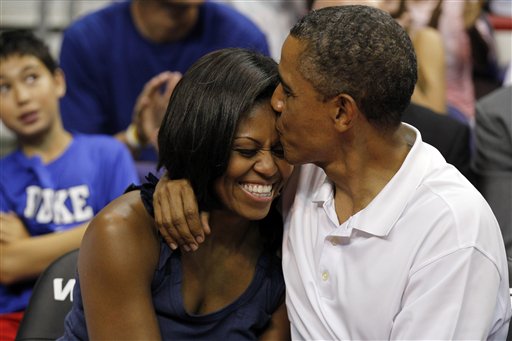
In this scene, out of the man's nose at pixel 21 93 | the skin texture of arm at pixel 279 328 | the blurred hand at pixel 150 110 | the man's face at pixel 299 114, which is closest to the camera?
the man's face at pixel 299 114

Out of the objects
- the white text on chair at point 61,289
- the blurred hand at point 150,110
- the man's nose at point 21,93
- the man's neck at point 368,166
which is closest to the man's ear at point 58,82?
the man's nose at point 21,93

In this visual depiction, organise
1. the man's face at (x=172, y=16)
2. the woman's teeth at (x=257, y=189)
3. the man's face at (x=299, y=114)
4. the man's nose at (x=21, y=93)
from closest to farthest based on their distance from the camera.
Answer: the man's face at (x=299, y=114) → the woman's teeth at (x=257, y=189) → the man's nose at (x=21, y=93) → the man's face at (x=172, y=16)

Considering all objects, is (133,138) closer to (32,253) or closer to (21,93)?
(21,93)

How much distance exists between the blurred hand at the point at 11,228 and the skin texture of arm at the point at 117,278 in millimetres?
710

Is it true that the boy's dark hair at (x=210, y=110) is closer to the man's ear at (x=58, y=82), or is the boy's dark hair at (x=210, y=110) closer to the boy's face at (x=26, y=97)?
the boy's face at (x=26, y=97)

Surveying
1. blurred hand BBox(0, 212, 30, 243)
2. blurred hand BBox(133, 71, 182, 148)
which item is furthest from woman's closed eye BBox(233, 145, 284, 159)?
blurred hand BBox(133, 71, 182, 148)

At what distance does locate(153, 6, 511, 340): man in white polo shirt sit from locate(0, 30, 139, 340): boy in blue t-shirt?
2.56 feet

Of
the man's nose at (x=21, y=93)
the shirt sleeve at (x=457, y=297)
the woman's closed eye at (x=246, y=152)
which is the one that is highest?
the woman's closed eye at (x=246, y=152)

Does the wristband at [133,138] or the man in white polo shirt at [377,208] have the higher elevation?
the man in white polo shirt at [377,208]

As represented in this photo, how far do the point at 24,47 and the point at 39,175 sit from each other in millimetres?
436

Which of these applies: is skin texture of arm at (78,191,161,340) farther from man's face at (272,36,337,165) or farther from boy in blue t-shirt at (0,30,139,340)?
boy in blue t-shirt at (0,30,139,340)

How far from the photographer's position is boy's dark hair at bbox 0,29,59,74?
8.22ft

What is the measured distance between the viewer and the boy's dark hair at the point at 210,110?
59.6 inches

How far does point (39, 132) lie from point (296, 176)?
1.01 metres
